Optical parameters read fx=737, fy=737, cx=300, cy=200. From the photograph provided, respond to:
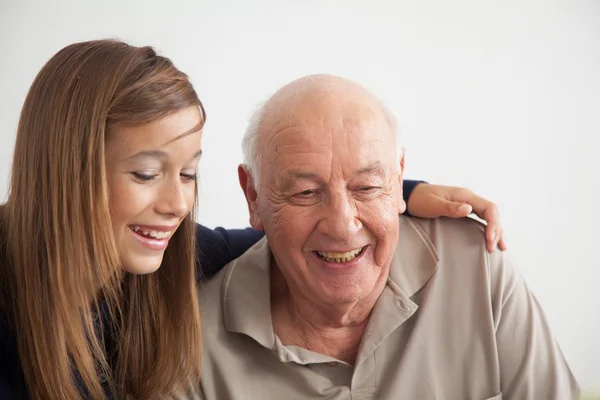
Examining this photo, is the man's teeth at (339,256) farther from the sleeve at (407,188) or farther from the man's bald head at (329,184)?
the sleeve at (407,188)

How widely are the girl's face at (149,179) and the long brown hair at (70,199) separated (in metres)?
0.03

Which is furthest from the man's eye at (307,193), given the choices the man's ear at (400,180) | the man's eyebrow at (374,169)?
the man's ear at (400,180)

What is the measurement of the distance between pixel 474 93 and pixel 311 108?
189cm

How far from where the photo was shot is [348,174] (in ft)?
6.03

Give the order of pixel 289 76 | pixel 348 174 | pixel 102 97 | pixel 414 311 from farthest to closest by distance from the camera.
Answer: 1. pixel 289 76
2. pixel 414 311
3. pixel 348 174
4. pixel 102 97

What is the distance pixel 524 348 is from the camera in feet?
6.37

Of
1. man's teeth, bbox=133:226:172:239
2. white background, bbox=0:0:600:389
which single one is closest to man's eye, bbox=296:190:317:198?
man's teeth, bbox=133:226:172:239

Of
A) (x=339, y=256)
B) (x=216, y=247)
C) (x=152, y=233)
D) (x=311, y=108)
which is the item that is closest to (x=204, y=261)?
(x=216, y=247)

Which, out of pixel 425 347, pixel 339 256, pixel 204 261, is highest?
pixel 339 256

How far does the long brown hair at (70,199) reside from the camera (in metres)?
1.71

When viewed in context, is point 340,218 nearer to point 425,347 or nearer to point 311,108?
point 311,108

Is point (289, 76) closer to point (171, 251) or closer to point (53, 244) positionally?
point (171, 251)

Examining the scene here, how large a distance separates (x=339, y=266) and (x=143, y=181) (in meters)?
0.54

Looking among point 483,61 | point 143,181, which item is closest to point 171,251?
point 143,181
